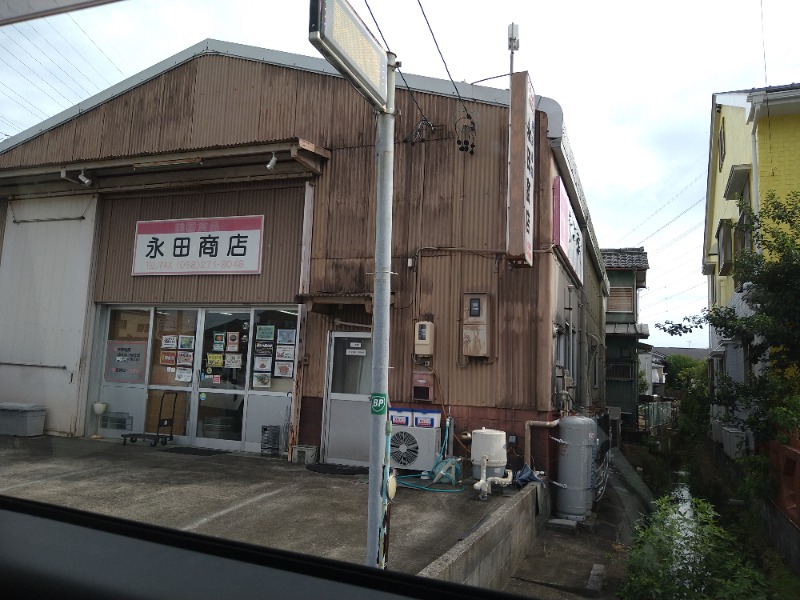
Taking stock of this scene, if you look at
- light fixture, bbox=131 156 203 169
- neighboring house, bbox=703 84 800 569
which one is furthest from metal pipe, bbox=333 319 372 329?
neighboring house, bbox=703 84 800 569

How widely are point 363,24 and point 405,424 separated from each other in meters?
5.74

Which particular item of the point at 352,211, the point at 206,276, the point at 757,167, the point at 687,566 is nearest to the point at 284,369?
the point at 206,276

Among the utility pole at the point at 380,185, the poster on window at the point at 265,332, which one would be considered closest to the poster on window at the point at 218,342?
the poster on window at the point at 265,332

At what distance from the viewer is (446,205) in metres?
8.55

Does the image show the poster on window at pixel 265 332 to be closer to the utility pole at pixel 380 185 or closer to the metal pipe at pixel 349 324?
the metal pipe at pixel 349 324

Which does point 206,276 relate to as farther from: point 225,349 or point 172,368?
point 172,368

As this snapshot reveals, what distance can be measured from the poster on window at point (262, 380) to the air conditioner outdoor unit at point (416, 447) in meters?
2.42

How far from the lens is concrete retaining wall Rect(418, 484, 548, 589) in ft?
13.5

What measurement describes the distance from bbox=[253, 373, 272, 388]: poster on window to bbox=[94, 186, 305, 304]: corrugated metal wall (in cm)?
118

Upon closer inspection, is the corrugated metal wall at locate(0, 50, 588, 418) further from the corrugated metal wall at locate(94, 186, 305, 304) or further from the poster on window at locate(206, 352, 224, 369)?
the poster on window at locate(206, 352, 224, 369)

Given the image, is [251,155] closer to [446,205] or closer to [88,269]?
[446,205]

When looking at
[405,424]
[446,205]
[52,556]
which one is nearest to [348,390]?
[405,424]

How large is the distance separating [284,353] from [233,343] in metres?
0.97

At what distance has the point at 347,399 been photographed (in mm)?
8750
